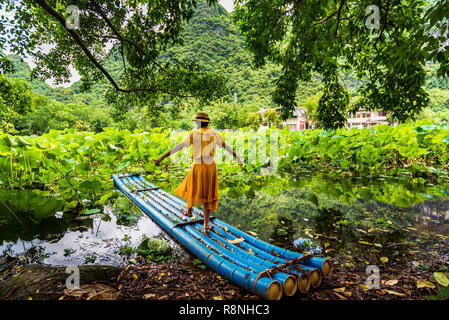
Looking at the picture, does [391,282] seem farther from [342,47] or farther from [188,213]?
[342,47]

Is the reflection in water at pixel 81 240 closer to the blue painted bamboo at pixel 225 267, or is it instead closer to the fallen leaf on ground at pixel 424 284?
the blue painted bamboo at pixel 225 267

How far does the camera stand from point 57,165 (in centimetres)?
362

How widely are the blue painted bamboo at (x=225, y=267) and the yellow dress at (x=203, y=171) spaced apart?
0.44 metres

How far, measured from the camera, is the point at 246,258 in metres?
2.06

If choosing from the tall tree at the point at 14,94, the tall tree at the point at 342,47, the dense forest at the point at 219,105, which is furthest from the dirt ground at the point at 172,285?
the dense forest at the point at 219,105

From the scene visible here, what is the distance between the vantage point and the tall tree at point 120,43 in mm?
3811

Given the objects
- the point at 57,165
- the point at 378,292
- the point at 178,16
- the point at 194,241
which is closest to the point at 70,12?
the point at 178,16

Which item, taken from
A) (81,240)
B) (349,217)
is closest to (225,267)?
(81,240)

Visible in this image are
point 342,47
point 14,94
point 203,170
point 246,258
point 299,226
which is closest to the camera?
point 246,258

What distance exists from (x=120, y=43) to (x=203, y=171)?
3.40 m

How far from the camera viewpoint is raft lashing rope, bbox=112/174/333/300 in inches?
63.8

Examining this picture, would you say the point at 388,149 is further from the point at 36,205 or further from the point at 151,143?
the point at 36,205

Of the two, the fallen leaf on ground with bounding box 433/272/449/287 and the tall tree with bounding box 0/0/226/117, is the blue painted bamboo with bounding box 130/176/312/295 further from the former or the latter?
the tall tree with bounding box 0/0/226/117

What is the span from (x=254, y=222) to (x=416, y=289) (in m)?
1.91
